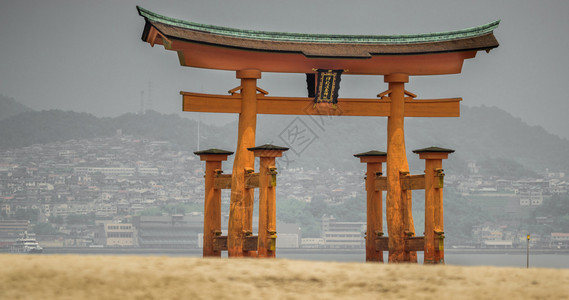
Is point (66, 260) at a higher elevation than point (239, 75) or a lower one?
lower

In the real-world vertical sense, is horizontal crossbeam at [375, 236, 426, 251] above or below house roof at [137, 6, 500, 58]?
below

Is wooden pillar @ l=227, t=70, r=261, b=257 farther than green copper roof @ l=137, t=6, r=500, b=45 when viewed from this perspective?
No

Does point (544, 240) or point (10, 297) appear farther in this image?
point (544, 240)

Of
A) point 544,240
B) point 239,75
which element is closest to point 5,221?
point 544,240

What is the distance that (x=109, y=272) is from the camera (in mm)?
13555

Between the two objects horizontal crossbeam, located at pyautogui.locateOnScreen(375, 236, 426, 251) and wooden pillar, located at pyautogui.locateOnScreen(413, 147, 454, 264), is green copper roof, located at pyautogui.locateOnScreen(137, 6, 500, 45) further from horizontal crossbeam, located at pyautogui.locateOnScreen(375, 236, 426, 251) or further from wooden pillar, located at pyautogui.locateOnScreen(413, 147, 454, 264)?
horizontal crossbeam, located at pyautogui.locateOnScreen(375, 236, 426, 251)

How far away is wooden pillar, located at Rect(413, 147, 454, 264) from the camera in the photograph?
21094 millimetres

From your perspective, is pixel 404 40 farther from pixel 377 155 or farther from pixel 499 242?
pixel 499 242

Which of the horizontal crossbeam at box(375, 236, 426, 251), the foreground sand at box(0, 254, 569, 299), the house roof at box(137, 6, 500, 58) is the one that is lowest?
the foreground sand at box(0, 254, 569, 299)

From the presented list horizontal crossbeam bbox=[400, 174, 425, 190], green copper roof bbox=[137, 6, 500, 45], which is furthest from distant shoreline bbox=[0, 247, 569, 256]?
green copper roof bbox=[137, 6, 500, 45]

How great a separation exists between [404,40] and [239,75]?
5.06 meters

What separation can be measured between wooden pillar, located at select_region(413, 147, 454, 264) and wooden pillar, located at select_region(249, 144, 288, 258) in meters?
4.19

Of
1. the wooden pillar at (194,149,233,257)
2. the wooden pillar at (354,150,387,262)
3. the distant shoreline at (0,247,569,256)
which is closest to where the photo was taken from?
the wooden pillar at (194,149,233,257)

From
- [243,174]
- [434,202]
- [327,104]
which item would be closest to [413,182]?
[434,202]
